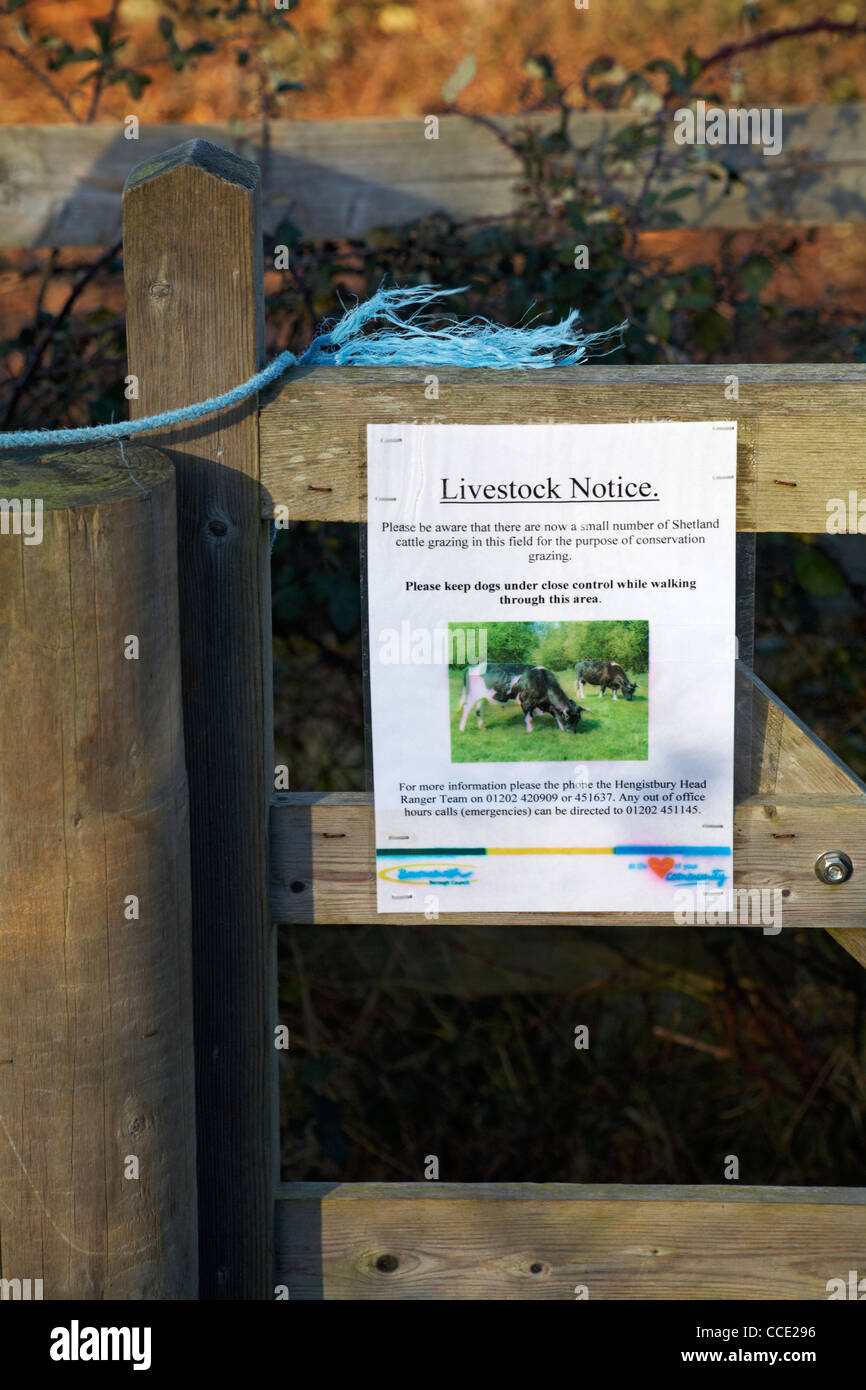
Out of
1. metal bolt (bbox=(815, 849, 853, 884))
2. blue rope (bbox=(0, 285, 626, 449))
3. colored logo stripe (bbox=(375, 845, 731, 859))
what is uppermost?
blue rope (bbox=(0, 285, 626, 449))

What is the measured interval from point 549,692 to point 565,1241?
2.38ft

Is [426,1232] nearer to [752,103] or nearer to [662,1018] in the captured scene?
[662,1018]

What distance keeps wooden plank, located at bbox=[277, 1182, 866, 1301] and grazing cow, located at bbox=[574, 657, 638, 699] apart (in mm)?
662

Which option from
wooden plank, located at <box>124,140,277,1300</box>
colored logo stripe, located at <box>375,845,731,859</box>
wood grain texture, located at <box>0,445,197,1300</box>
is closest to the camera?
wood grain texture, located at <box>0,445,197,1300</box>

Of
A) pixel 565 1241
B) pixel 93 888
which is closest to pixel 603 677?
pixel 93 888

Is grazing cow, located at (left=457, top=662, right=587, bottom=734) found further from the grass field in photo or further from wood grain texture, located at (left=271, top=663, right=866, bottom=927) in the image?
wood grain texture, located at (left=271, top=663, right=866, bottom=927)

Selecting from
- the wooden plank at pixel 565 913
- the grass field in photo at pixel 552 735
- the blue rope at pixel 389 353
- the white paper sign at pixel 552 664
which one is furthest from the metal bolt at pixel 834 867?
the blue rope at pixel 389 353

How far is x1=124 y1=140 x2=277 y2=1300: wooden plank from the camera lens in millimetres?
1576

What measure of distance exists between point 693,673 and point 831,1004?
215 cm

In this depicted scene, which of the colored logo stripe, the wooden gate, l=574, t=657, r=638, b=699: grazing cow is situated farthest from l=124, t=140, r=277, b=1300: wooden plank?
l=574, t=657, r=638, b=699: grazing cow

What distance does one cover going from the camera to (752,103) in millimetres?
4777

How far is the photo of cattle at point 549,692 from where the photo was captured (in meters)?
1.63

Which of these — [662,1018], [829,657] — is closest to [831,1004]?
[662,1018]

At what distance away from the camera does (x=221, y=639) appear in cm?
168
